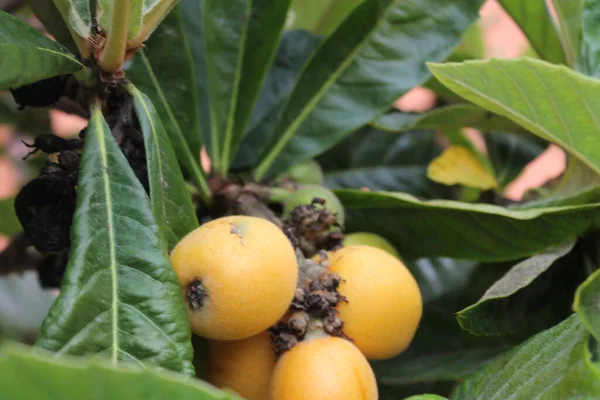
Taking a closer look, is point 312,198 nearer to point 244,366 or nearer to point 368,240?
point 368,240

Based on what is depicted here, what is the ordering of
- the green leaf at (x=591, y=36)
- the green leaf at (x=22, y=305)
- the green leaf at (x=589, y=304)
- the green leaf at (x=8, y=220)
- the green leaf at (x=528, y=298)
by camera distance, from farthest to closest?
the green leaf at (x=22, y=305) → the green leaf at (x=8, y=220) → the green leaf at (x=591, y=36) → the green leaf at (x=528, y=298) → the green leaf at (x=589, y=304)

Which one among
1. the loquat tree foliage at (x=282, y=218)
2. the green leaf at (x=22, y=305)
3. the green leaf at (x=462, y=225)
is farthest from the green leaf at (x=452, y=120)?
the green leaf at (x=22, y=305)

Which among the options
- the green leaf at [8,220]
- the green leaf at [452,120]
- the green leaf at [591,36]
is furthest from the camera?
the green leaf at [8,220]

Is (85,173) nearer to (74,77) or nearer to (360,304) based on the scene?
(74,77)

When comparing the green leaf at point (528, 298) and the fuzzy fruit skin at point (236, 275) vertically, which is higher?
the fuzzy fruit skin at point (236, 275)

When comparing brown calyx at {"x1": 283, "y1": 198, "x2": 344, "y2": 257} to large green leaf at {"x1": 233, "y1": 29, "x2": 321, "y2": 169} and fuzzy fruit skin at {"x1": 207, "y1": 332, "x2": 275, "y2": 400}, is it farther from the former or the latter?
large green leaf at {"x1": 233, "y1": 29, "x2": 321, "y2": 169}

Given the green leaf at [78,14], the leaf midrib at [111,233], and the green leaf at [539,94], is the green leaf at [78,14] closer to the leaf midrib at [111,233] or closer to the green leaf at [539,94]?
the leaf midrib at [111,233]
